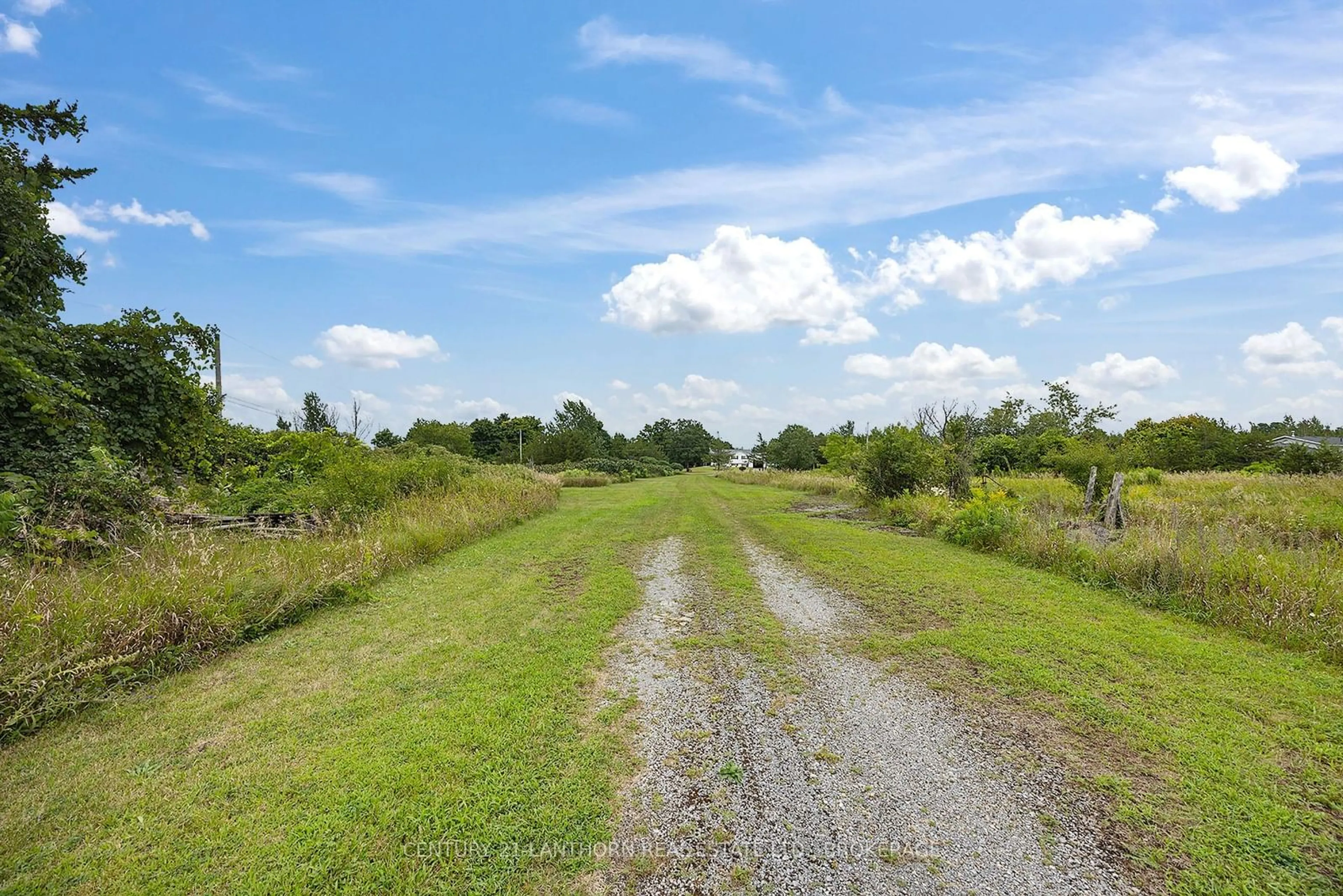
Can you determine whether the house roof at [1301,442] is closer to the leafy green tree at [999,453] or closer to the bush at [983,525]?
the leafy green tree at [999,453]

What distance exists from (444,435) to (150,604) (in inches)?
2331

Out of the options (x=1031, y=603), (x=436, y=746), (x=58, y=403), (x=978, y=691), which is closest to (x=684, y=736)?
(x=436, y=746)

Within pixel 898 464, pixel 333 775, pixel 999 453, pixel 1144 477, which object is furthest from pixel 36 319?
pixel 999 453

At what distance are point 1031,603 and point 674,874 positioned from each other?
6346 mm

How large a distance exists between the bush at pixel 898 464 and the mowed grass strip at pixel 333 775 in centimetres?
1457

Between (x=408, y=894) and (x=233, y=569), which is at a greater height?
(x=233, y=569)

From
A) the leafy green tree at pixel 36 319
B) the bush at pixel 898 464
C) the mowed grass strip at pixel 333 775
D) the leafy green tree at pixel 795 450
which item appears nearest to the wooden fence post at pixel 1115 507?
the bush at pixel 898 464

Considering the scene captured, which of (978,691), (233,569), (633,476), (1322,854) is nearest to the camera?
(1322,854)

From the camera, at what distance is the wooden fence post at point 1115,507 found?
1028 cm

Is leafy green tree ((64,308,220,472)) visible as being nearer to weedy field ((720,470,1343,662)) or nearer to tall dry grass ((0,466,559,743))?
tall dry grass ((0,466,559,743))

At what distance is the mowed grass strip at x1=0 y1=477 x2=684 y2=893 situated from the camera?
252cm

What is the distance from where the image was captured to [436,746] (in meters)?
3.51

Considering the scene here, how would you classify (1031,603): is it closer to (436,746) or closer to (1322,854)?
(1322,854)

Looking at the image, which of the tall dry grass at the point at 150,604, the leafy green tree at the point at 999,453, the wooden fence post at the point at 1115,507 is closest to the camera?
the tall dry grass at the point at 150,604
